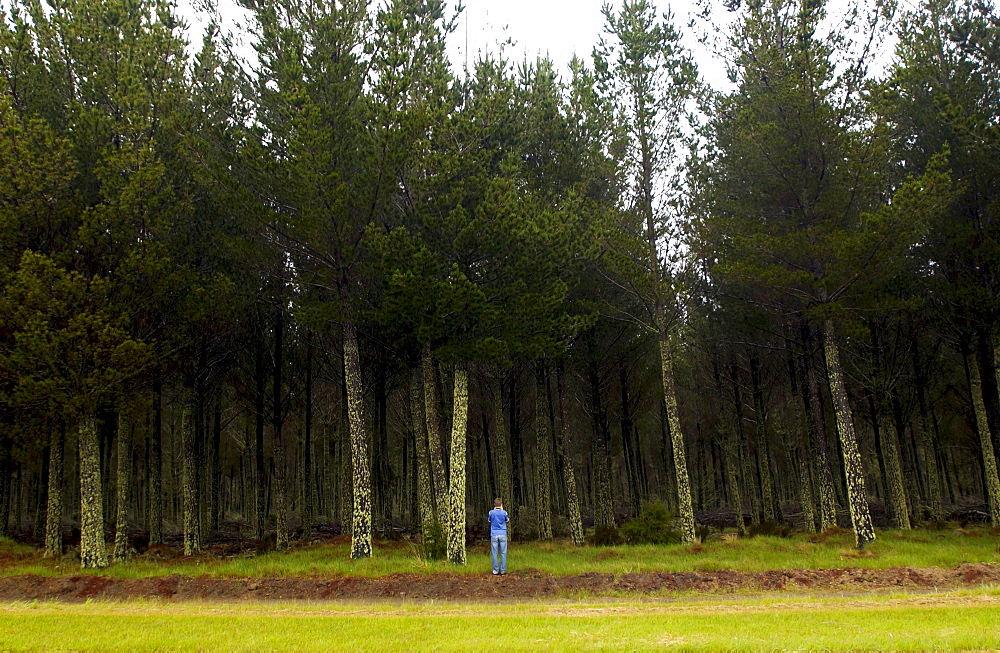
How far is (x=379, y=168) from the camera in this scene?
51.9ft

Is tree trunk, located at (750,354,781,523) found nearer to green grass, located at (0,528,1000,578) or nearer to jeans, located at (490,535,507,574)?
green grass, located at (0,528,1000,578)

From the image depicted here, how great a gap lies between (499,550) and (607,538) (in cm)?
662

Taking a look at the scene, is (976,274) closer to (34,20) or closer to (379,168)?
(379,168)

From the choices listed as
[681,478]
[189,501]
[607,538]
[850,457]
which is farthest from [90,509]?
[850,457]

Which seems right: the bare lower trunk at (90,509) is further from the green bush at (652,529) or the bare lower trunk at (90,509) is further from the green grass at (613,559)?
the green bush at (652,529)

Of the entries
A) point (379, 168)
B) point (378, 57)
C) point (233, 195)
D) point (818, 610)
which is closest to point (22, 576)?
point (233, 195)

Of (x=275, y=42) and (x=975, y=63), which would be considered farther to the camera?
(x=975, y=63)

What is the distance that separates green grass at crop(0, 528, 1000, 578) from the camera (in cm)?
1455

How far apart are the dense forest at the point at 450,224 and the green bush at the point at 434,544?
0.12m

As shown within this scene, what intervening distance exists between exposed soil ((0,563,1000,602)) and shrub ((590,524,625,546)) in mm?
6399

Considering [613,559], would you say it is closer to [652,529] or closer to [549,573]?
[549,573]

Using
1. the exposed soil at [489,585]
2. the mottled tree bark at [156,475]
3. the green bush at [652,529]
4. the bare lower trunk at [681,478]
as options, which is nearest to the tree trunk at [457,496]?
the exposed soil at [489,585]

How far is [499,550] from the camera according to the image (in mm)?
14406

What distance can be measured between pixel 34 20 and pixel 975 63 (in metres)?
26.3
